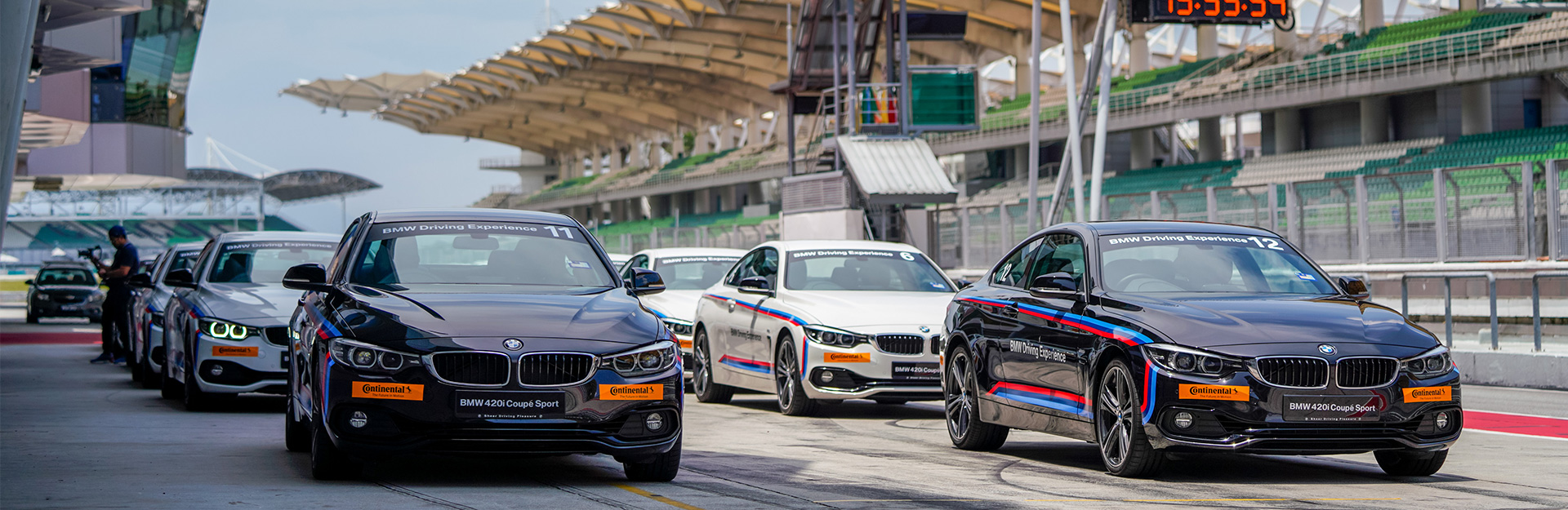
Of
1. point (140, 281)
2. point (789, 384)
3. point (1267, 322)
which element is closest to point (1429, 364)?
point (1267, 322)

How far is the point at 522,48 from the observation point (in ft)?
245

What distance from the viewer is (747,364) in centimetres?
1436

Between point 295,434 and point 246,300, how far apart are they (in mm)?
3903

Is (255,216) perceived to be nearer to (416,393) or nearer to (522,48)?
(522,48)

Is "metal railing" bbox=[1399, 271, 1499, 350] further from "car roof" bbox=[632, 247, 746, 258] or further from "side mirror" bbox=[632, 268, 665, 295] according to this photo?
"side mirror" bbox=[632, 268, 665, 295]

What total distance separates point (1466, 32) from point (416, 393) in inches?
1654

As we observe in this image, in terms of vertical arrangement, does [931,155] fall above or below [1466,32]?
below

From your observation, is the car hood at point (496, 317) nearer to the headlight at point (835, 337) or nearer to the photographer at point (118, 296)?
the headlight at point (835, 337)

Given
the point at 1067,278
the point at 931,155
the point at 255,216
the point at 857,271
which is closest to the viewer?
the point at 1067,278

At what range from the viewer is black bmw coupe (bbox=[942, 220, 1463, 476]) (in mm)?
8102

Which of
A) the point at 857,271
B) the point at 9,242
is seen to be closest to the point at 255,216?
the point at 9,242

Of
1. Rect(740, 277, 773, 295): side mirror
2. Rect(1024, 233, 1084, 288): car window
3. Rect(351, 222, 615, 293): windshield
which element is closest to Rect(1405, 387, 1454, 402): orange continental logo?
Rect(1024, 233, 1084, 288): car window

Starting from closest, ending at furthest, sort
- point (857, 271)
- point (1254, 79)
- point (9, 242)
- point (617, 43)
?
point (857, 271), point (1254, 79), point (617, 43), point (9, 242)

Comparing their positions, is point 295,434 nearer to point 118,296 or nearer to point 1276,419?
point 1276,419
